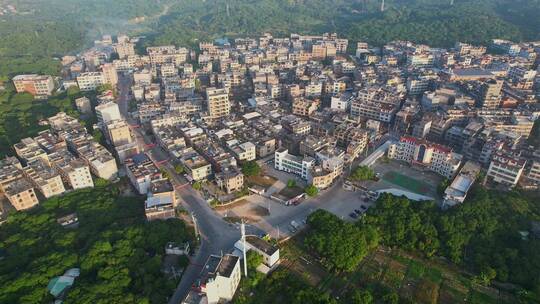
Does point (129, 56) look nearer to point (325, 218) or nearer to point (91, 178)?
point (91, 178)

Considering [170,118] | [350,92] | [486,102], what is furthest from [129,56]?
[486,102]

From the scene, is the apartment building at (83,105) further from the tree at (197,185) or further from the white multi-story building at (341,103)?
the white multi-story building at (341,103)

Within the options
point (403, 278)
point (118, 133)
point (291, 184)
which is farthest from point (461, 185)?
point (118, 133)

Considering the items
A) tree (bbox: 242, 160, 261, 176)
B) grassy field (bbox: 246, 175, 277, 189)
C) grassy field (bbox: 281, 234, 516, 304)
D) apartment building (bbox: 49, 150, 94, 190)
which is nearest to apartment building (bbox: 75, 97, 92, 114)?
apartment building (bbox: 49, 150, 94, 190)

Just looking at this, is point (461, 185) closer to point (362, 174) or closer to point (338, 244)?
point (362, 174)

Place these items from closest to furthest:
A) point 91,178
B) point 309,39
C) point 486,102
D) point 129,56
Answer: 1. point 91,178
2. point 486,102
3. point 129,56
4. point 309,39
